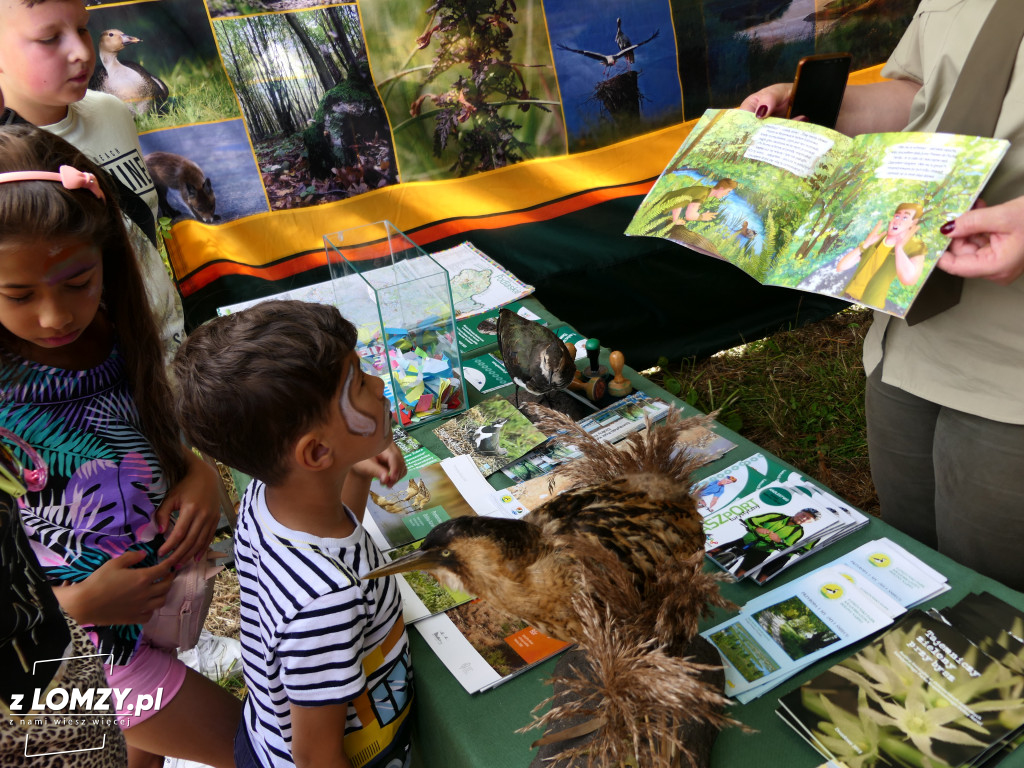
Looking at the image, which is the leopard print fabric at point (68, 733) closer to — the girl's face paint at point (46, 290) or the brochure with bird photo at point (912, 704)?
the girl's face paint at point (46, 290)

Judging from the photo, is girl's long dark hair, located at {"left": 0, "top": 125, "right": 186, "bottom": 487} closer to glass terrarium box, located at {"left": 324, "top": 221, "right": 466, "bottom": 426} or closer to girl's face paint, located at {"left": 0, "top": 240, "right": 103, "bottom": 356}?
girl's face paint, located at {"left": 0, "top": 240, "right": 103, "bottom": 356}

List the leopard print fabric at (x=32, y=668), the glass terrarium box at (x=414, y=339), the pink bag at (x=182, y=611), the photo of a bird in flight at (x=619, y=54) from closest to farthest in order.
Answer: the leopard print fabric at (x=32, y=668) < the pink bag at (x=182, y=611) < the glass terrarium box at (x=414, y=339) < the photo of a bird in flight at (x=619, y=54)

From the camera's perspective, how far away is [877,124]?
138cm

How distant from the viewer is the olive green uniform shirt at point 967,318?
107cm

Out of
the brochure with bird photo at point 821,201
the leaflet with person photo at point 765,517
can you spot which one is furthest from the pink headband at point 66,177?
the leaflet with person photo at point 765,517

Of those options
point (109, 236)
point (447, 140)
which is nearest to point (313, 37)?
point (447, 140)

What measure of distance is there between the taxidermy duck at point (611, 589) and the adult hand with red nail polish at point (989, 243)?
1.78ft

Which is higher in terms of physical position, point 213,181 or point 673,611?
point 213,181

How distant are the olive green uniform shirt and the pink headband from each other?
1347 millimetres

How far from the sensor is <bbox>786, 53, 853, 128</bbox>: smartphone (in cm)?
125

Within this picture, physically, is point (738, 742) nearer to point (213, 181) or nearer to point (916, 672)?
point (916, 672)

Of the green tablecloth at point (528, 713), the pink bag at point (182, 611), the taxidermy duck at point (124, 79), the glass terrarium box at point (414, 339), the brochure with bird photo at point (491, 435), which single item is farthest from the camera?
the taxidermy duck at point (124, 79)

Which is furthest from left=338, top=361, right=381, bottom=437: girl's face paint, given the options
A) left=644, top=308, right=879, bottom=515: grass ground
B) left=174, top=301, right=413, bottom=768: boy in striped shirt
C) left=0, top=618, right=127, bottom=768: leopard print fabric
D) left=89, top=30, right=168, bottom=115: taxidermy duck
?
left=644, top=308, right=879, bottom=515: grass ground

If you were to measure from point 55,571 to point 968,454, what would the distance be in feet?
5.10
